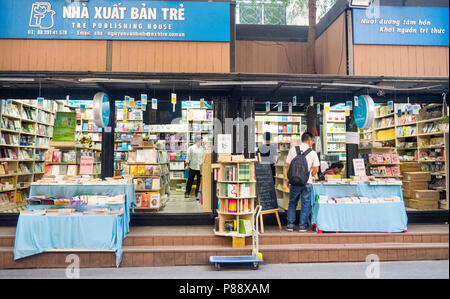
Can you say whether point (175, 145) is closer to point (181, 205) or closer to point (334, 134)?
point (181, 205)

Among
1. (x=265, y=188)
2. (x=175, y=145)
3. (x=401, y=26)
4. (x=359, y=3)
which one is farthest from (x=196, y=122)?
(x=401, y=26)

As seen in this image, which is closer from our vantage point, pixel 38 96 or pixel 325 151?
pixel 38 96

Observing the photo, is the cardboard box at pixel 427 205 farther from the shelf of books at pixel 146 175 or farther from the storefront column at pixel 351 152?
the shelf of books at pixel 146 175

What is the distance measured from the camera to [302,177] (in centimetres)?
614

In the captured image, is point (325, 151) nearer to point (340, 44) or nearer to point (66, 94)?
point (340, 44)

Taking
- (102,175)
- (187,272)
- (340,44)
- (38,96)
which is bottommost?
(187,272)

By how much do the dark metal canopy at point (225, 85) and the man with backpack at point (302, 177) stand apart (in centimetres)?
128

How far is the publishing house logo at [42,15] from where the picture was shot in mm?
6746

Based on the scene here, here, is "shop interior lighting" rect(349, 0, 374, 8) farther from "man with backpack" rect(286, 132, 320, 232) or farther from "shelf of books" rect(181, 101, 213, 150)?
"shelf of books" rect(181, 101, 213, 150)

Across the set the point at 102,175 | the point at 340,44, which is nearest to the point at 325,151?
the point at 340,44

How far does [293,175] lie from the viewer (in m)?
6.18

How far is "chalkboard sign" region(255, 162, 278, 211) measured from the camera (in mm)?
6562

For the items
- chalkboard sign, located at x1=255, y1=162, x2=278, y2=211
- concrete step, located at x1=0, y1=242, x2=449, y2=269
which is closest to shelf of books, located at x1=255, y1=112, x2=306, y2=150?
chalkboard sign, located at x1=255, y1=162, x2=278, y2=211

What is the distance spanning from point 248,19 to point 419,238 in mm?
6147
